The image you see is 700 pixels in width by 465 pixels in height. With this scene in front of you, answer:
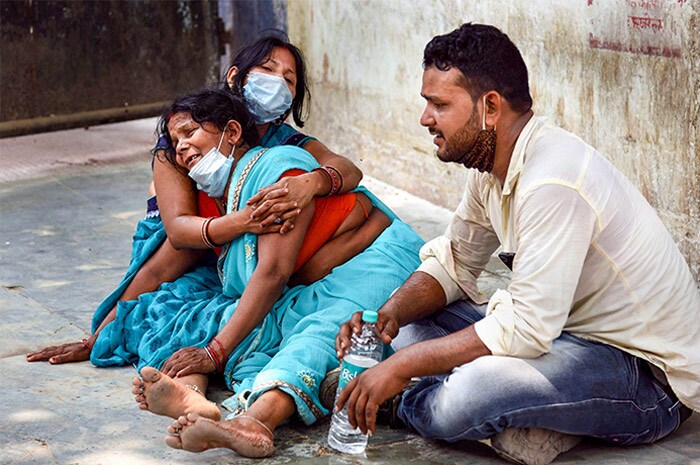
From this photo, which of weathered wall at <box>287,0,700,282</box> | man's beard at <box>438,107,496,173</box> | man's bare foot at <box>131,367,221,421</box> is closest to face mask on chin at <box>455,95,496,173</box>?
man's beard at <box>438,107,496,173</box>

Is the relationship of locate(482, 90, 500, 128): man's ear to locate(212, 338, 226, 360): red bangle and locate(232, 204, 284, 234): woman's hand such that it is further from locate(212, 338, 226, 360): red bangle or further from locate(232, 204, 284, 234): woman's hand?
locate(212, 338, 226, 360): red bangle

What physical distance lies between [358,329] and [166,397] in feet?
1.99

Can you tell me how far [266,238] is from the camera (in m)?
3.91

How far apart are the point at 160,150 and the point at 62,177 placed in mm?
3151

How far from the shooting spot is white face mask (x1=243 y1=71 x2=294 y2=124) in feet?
14.2

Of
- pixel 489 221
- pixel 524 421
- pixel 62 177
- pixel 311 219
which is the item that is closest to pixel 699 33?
pixel 489 221

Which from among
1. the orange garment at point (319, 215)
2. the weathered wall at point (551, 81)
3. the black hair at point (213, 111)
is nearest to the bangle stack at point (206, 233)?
the orange garment at point (319, 215)

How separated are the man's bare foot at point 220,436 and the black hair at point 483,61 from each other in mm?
1151

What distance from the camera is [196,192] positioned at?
425 cm

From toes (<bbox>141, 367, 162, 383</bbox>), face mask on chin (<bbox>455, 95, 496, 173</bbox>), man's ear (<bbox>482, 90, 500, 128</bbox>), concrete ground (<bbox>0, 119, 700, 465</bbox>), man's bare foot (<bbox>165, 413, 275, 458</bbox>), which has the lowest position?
concrete ground (<bbox>0, 119, 700, 465</bbox>)

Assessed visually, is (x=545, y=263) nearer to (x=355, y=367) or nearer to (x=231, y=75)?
(x=355, y=367)

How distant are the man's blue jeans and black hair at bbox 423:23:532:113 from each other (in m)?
0.74

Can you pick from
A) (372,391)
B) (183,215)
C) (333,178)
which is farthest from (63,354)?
(372,391)

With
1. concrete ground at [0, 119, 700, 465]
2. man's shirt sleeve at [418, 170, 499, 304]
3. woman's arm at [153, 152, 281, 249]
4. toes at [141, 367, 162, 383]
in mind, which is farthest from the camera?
woman's arm at [153, 152, 281, 249]
